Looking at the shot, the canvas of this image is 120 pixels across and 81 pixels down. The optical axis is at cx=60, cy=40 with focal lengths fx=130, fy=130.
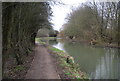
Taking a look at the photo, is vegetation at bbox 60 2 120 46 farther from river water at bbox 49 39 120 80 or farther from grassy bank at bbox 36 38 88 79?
grassy bank at bbox 36 38 88 79

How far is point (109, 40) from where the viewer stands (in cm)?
2133

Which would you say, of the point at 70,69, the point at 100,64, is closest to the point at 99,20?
the point at 100,64

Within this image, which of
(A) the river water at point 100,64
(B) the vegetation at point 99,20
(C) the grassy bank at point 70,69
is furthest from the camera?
(B) the vegetation at point 99,20

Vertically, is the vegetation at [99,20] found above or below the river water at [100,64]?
above

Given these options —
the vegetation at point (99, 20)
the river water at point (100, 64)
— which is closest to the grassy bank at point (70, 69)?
the river water at point (100, 64)

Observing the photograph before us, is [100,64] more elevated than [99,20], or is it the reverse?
[99,20]

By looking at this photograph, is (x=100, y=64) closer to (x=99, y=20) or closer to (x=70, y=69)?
(x=70, y=69)

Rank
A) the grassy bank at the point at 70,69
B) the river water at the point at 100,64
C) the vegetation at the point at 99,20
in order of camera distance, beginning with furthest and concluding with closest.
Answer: the vegetation at the point at 99,20 → the river water at the point at 100,64 → the grassy bank at the point at 70,69

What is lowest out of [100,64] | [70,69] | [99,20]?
[100,64]

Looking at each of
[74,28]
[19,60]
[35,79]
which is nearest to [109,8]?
[74,28]

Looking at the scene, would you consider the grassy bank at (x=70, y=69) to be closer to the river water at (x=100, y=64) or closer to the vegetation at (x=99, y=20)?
the river water at (x=100, y=64)

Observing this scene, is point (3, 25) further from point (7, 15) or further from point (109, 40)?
point (109, 40)

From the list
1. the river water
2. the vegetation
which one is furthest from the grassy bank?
the vegetation

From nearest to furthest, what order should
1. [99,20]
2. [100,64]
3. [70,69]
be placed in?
[70,69] → [100,64] → [99,20]
